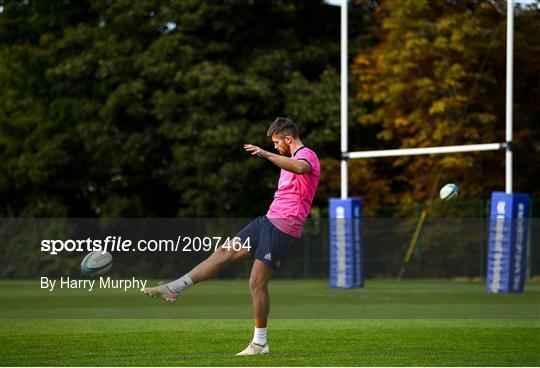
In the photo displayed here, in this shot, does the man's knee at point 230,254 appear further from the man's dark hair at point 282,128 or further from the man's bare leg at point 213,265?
the man's dark hair at point 282,128

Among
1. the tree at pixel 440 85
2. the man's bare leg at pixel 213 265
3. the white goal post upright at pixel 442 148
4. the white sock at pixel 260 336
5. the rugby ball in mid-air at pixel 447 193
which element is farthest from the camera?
the tree at pixel 440 85

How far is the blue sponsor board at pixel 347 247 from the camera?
69.4ft

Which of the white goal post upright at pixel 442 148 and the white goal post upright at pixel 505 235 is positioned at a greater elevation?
the white goal post upright at pixel 442 148

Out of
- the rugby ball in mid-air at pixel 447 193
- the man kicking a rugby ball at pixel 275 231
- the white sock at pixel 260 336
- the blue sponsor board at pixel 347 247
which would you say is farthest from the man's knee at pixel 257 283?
the blue sponsor board at pixel 347 247

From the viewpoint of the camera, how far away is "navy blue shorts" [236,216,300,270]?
30.3ft

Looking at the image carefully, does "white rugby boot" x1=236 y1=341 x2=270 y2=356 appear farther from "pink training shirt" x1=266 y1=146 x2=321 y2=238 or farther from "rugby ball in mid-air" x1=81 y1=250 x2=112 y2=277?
"rugby ball in mid-air" x1=81 y1=250 x2=112 y2=277

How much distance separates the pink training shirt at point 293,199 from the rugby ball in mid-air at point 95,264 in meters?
1.54

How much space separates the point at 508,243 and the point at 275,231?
1108 centimetres

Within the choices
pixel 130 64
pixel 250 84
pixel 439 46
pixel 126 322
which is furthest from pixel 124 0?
pixel 126 322

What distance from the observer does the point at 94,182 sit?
31.0 metres

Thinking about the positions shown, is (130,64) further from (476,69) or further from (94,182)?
(476,69)

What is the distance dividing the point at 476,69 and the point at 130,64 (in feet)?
26.2

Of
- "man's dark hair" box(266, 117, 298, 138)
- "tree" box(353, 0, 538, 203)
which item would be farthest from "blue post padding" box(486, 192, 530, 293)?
"man's dark hair" box(266, 117, 298, 138)

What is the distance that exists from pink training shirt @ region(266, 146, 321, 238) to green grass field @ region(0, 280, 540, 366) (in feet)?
3.30
